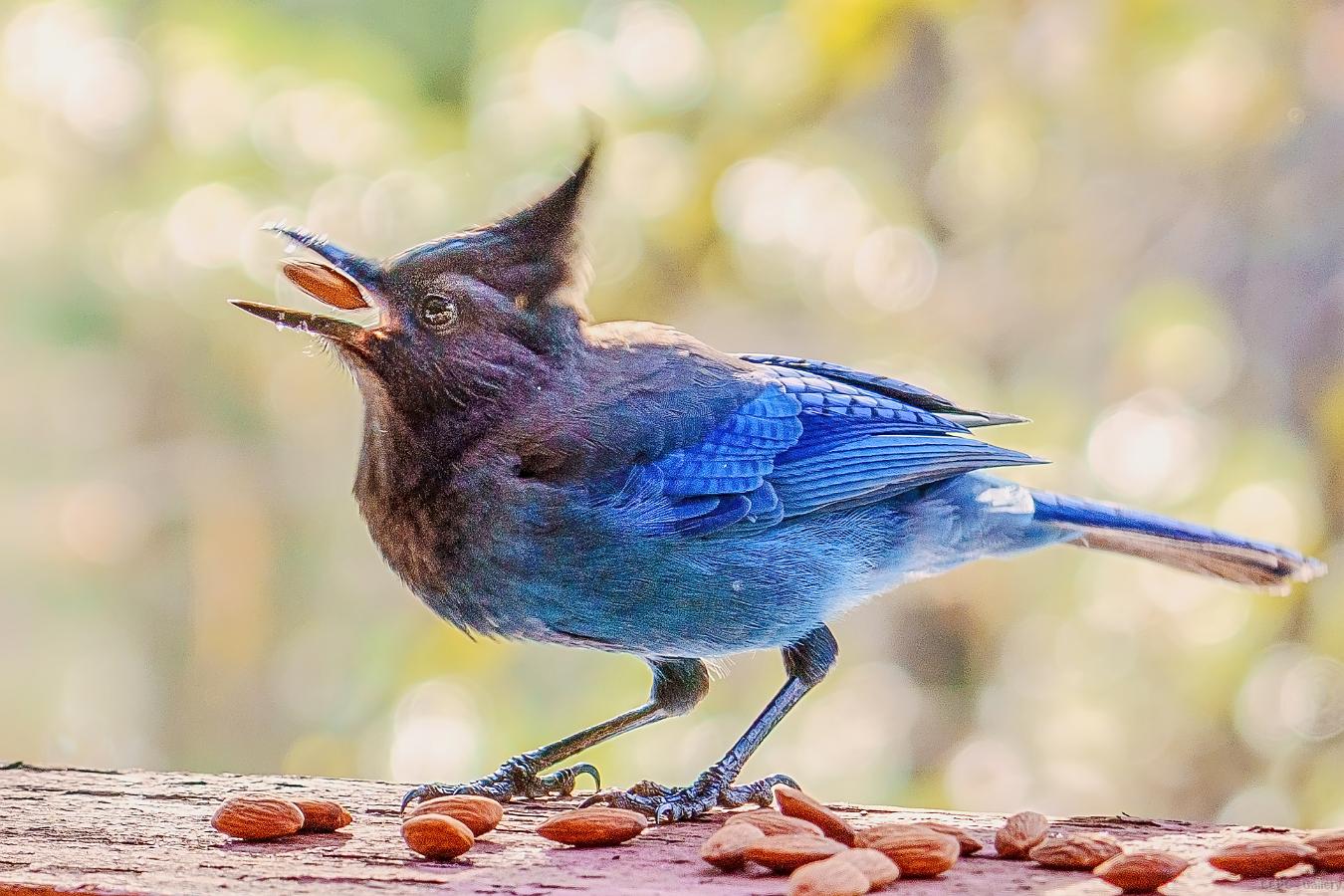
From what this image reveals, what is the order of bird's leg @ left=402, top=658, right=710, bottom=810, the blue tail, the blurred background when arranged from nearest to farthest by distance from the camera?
bird's leg @ left=402, top=658, right=710, bottom=810 < the blue tail < the blurred background

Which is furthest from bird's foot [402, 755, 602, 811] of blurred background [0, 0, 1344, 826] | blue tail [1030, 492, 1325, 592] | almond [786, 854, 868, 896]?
blurred background [0, 0, 1344, 826]

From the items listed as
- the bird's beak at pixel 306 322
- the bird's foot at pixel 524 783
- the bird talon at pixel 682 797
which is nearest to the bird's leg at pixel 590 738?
the bird's foot at pixel 524 783

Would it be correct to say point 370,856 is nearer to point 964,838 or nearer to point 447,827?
point 447,827

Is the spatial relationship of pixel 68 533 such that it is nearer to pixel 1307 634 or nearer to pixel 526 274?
pixel 526 274

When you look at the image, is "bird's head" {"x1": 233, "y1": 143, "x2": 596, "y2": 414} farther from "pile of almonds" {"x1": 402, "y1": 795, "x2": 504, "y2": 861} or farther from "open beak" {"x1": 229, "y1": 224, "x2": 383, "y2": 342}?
"pile of almonds" {"x1": 402, "y1": 795, "x2": 504, "y2": 861}

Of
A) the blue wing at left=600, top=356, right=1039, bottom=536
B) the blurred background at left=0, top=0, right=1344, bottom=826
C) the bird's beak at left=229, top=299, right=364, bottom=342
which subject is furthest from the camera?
the blurred background at left=0, top=0, right=1344, bottom=826

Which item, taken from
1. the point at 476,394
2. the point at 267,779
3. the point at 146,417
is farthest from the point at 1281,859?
the point at 146,417

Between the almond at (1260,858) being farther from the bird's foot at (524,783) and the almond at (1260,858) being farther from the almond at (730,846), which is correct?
the bird's foot at (524,783)
